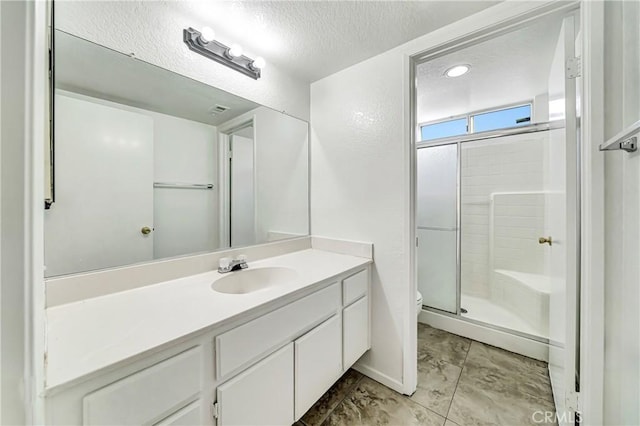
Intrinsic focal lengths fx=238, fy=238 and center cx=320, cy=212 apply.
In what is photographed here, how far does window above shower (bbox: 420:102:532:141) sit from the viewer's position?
7.89 feet

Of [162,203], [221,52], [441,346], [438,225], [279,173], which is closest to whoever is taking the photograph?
[162,203]

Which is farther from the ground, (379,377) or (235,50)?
(235,50)

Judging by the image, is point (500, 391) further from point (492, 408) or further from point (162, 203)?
point (162, 203)

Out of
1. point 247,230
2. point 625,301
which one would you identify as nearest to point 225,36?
point 247,230

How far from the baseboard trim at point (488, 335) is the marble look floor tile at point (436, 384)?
1.64ft

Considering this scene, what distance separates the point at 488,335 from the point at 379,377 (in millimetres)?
1082

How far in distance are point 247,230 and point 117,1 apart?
1233 millimetres

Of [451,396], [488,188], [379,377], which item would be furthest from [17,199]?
[488,188]

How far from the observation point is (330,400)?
142cm

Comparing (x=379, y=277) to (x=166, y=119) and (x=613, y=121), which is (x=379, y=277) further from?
(x=166, y=119)

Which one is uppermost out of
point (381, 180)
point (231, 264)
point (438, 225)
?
point (381, 180)

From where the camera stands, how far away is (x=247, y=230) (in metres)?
1.59

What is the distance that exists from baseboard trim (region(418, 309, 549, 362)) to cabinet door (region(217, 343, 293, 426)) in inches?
67.9

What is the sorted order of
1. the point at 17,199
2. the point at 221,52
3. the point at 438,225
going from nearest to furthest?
1. the point at 17,199
2. the point at 221,52
3. the point at 438,225
